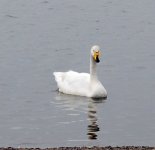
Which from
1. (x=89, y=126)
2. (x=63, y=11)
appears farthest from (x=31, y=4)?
(x=89, y=126)

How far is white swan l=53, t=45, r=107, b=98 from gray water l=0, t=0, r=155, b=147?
32 cm

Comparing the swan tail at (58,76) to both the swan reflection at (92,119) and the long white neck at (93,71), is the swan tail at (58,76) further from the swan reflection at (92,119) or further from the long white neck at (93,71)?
the swan reflection at (92,119)

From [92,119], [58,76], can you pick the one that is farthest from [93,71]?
[92,119]

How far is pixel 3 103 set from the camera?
59.4 feet

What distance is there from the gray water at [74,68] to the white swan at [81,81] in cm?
32

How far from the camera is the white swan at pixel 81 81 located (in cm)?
2009

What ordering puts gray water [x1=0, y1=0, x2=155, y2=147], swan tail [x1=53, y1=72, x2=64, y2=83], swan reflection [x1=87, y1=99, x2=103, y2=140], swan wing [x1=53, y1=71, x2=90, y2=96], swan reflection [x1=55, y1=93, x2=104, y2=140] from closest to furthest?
swan reflection [x1=87, y1=99, x2=103, y2=140], gray water [x1=0, y1=0, x2=155, y2=147], swan reflection [x1=55, y1=93, x2=104, y2=140], swan tail [x1=53, y1=72, x2=64, y2=83], swan wing [x1=53, y1=71, x2=90, y2=96]

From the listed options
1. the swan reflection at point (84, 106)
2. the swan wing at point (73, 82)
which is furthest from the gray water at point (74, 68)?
the swan wing at point (73, 82)

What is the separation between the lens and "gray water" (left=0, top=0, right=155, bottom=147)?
15578 mm

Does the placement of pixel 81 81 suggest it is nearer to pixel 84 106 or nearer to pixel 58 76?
pixel 58 76

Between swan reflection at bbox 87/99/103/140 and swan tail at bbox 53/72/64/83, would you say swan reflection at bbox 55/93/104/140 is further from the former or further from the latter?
swan tail at bbox 53/72/64/83

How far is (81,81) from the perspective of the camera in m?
20.8

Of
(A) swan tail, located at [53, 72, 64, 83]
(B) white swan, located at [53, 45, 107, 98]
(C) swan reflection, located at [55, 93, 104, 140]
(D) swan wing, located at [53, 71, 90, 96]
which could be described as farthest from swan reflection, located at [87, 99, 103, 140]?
(A) swan tail, located at [53, 72, 64, 83]

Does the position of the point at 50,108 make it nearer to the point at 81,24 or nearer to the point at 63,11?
the point at 81,24
